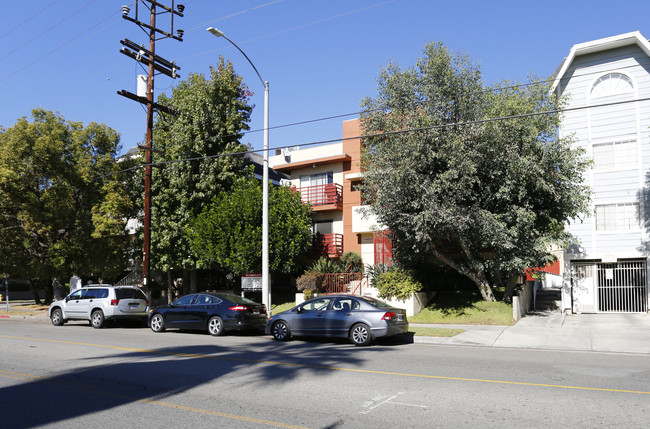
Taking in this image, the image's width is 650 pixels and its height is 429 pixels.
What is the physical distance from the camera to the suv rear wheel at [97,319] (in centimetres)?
1855

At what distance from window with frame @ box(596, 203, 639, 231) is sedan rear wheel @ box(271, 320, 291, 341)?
15.2 m

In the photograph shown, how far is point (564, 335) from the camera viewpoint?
1456cm

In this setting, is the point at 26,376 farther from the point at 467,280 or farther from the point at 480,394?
the point at 467,280

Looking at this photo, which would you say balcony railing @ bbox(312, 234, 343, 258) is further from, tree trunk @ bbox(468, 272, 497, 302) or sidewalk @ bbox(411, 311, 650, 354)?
sidewalk @ bbox(411, 311, 650, 354)

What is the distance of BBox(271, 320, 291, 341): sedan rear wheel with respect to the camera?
14336mm

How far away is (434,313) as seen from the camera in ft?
62.6

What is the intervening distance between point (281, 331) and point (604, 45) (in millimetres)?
18871

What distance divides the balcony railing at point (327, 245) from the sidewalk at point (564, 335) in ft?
35.7

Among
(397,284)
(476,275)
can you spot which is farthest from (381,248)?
(476,275)

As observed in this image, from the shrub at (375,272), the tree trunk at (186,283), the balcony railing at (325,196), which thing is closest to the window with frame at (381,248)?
the shrub at (375,272)

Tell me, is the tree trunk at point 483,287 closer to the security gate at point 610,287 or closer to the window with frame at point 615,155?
the security gate at point 610,287

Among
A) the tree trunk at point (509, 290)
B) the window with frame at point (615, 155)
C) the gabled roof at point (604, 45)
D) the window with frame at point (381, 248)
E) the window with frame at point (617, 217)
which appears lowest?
the tree trunk at point (509, 290)

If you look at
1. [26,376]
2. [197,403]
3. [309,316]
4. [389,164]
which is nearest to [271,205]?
[389,164]

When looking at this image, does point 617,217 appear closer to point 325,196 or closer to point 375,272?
point 375,272
